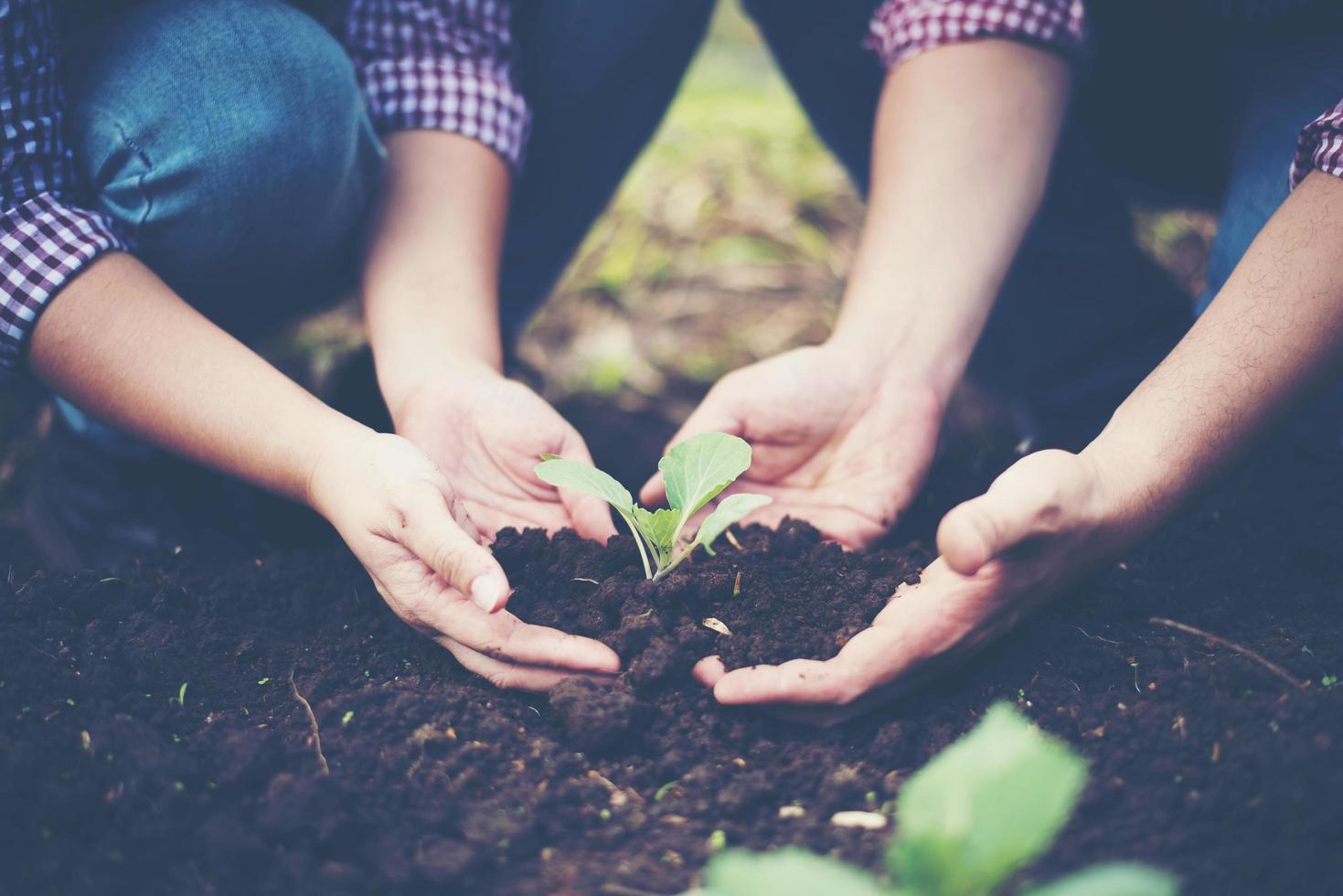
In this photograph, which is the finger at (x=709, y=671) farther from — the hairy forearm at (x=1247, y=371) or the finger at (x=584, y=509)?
the hairy forearm at (x=1247, y=371)

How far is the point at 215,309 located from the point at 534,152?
2.88ft

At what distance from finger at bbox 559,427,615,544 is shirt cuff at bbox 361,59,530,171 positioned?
0.80 m

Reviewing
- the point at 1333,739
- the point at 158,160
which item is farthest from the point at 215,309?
the point at 1333,739

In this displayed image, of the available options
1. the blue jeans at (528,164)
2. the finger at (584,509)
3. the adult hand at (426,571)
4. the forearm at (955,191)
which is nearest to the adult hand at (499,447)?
the finger at (584,509)

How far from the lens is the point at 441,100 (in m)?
1.98

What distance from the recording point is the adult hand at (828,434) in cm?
166

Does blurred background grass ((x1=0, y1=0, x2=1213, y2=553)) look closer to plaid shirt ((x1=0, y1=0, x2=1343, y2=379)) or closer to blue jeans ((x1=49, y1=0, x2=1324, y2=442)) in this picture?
blue jeans ((x1=49, y1=0, x2=1324, y2=442))

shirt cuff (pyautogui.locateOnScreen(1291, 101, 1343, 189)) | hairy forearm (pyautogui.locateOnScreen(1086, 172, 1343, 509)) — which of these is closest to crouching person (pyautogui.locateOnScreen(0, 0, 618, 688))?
hairy forearm (pyautogui.locateOnScreen(1086, 172, 1343, 509))

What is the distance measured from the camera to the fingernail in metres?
1.15

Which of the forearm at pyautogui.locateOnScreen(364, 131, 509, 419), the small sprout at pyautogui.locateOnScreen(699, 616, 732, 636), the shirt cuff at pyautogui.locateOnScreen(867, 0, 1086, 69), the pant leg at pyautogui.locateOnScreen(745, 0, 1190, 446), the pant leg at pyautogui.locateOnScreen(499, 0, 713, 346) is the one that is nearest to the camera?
the small sprout at pyautogui.locateOnScreen(699, 616, 732, 636)

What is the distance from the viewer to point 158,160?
5.32 feet

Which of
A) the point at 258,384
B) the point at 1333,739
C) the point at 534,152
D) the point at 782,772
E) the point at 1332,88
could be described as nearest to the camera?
the point at 1333,739

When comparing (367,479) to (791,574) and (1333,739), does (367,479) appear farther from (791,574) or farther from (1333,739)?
(1333,739)

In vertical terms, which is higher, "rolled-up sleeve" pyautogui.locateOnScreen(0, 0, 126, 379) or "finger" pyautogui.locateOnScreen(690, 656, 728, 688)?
"rolled-up sleeve" pyautogui.locateOnScreen(0, 0, 126, 379)
